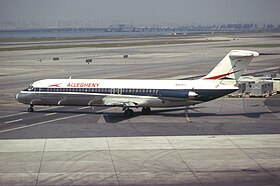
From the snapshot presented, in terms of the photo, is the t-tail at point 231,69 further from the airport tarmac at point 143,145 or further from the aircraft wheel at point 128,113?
the aircraft wheel at point 128,113

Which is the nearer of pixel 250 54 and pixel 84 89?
pixel 250 54

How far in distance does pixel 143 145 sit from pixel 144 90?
35.3 feet

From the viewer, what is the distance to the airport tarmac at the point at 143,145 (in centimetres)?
2381

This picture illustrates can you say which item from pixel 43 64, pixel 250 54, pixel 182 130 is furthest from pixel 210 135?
pixel 43 64

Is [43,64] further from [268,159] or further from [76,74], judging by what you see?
[268,159]

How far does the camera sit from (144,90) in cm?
4056

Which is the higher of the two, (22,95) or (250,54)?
(250,54)

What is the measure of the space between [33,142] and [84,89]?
1104 cm

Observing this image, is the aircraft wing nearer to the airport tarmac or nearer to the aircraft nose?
the airport tarmac

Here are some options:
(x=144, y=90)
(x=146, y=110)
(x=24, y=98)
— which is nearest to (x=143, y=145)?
(x=144, y=90)

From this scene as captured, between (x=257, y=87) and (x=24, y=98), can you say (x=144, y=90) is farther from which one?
(x=257, y=87)

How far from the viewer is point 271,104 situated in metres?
47.3

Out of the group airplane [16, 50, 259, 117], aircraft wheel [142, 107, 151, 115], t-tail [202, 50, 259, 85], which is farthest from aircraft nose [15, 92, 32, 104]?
t-tail [202, 50, 259, 85]

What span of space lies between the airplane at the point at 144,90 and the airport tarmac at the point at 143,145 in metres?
1.31
